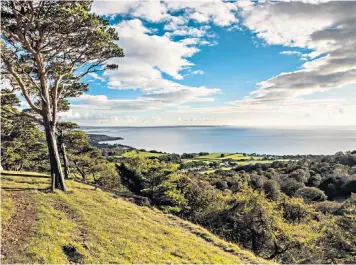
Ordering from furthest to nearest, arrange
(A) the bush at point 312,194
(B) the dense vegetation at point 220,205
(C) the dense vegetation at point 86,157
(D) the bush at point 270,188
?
(D) the bush at point 270,188, (A) the bush at point 312,194, (B) the dense vegetation at point 220,205, (C) the dense vegetation at point 86,157

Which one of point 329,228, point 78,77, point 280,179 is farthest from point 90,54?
point 280,179

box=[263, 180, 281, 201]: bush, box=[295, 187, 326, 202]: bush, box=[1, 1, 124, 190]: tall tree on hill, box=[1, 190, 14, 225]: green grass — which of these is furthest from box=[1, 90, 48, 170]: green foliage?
box=[295, 187, 326, 202]: bush

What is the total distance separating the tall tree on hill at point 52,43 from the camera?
14019 mm

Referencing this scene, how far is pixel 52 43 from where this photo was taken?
A: 16.3m

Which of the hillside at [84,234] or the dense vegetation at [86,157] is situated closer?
the hillside at [84,234]

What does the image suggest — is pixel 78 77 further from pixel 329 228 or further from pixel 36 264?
pixel 329 228

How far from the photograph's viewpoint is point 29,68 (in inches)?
726

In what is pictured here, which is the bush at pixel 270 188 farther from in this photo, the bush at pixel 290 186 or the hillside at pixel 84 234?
the hillside at pixel 84 234

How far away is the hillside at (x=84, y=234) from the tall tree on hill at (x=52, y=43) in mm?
2887

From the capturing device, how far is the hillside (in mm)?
10000

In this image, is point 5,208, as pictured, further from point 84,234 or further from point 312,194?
point 312,194

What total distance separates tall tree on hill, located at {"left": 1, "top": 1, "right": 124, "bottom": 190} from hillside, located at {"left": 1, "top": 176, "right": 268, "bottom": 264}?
2887 mm

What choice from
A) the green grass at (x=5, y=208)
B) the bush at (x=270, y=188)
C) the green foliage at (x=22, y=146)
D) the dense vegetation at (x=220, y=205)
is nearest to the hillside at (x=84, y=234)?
the green grass at (x=5, y=208)

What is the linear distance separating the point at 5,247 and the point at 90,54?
12954mm
